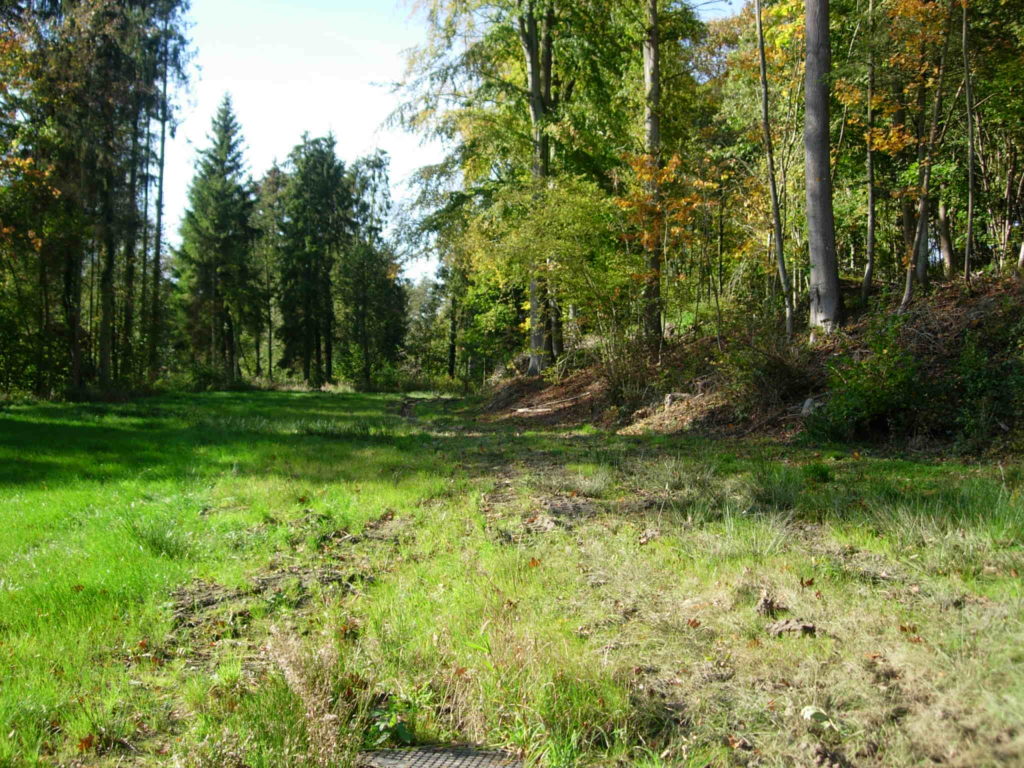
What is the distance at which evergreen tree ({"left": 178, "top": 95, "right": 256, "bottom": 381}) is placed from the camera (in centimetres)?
3484

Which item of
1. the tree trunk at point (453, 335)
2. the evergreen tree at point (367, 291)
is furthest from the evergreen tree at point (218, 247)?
the tree trunk at point (453, 335)

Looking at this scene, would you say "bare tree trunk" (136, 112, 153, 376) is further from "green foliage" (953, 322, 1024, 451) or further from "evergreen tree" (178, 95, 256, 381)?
"green foliage" (953, 322, 1024, 451)

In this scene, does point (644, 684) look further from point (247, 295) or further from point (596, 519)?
point (247, 295)

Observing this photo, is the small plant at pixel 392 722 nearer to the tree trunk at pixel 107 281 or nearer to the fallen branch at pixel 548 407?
the fallen branch at pixel 548 407

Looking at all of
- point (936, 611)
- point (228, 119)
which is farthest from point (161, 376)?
point (936, 611)

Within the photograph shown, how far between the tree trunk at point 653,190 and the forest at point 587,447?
13 cm

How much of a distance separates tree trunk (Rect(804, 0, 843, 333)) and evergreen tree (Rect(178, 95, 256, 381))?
30.9m

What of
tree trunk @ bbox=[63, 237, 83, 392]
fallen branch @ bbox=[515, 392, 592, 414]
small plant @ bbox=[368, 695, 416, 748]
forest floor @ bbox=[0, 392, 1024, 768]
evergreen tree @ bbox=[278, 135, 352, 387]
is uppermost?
evergreen tree @ bbox=[278, 135, 352, 387]

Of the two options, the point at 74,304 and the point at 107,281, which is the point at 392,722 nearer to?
the point at 74,304

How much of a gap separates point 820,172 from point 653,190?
3.13 meters

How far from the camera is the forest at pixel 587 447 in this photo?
104 inches

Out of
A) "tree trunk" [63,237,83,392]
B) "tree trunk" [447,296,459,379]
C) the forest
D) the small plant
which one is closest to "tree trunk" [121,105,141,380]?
the forest

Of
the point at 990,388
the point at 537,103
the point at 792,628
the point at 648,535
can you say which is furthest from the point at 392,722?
the point at 537,103

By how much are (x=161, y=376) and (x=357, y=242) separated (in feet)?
54.3
